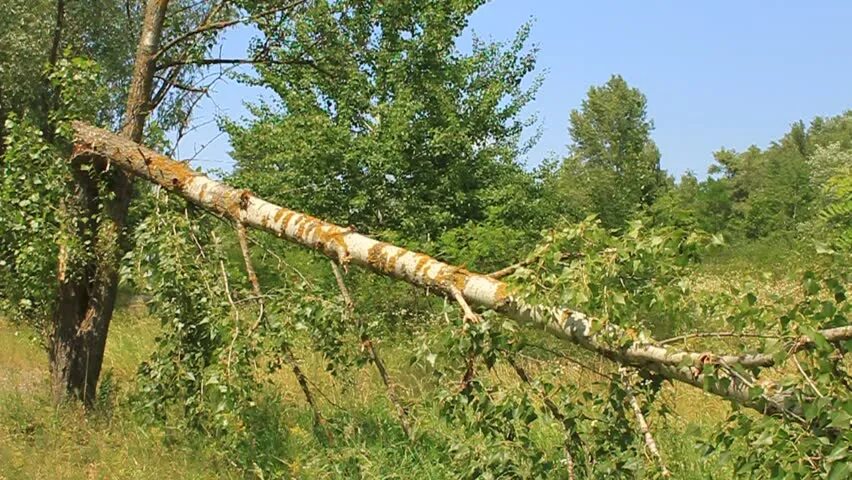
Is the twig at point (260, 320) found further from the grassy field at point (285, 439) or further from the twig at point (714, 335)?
the twig at point (714, 335)

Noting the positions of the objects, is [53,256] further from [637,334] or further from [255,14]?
[637,334]

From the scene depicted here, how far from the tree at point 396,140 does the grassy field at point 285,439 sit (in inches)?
377

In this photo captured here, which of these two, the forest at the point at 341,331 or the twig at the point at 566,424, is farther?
the twig at the point at 566,424

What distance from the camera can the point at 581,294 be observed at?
9.53 feet

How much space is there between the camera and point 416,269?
388cm

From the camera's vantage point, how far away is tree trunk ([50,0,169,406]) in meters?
5.96

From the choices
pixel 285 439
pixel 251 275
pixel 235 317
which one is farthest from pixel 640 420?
pixel 285 439

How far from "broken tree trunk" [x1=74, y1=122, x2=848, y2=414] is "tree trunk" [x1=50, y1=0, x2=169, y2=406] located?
1.21 feet

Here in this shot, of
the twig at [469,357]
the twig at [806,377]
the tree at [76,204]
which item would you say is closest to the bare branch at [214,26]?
the tree at [76,204]

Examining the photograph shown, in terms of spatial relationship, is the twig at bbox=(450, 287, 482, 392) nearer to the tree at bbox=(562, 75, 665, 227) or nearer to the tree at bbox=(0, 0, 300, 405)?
the tree at bbox=(0, 0, 300, 405)

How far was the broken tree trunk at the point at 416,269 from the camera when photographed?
272 centimetres

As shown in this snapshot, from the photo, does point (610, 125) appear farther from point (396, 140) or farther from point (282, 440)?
point (282, 440)

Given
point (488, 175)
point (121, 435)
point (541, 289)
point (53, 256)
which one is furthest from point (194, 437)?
point (488, 175)

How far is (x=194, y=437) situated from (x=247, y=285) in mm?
1067
